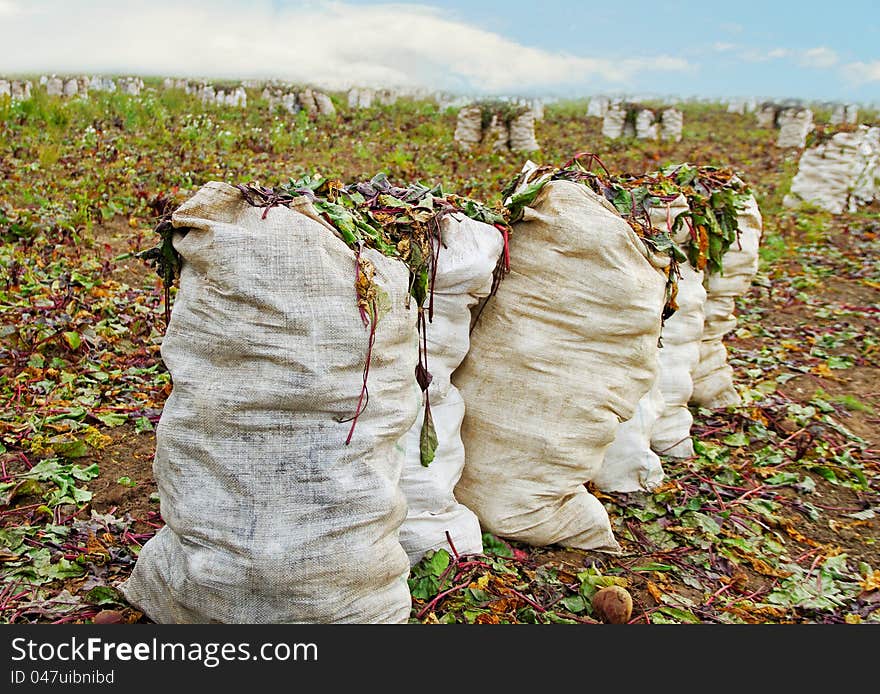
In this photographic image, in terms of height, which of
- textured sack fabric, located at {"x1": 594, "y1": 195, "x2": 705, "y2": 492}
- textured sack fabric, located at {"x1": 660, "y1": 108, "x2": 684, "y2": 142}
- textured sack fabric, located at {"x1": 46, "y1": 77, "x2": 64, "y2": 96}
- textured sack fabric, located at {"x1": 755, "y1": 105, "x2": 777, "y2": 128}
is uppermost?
textured sack fabric, located at {"x1": 755, "y1": 105, "x2": 777, "y2": 128}

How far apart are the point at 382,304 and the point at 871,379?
13.8 ft

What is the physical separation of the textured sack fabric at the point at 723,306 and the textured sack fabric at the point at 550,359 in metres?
1.47

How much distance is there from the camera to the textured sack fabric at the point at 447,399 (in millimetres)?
2457

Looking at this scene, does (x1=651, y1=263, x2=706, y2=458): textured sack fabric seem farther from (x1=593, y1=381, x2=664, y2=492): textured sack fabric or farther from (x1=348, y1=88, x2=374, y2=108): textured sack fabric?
(x1=348, y1=88, x2=374, y2=108): textured sack fabric

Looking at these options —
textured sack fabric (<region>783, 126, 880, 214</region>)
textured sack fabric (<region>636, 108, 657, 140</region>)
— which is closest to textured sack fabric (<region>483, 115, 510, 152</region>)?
textured sack fabric (<region>783, 126, 880, 214</region>)

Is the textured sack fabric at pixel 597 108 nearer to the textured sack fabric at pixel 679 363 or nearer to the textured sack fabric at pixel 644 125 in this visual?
the textured sack fabric at pixel 644 125

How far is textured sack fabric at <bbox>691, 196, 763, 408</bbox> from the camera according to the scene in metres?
4.04

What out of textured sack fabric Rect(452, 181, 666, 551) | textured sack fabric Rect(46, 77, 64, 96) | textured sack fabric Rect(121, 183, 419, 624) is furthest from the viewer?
textured sack fabric Rect(46, 77, 64, 96)

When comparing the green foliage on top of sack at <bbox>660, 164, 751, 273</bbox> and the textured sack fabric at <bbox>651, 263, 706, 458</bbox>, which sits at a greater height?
the green foliage on top of sack at <bbox>660, 164, 751, 273</bbox>

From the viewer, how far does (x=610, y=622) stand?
2.44 meters

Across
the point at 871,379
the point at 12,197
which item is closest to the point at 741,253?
the point at 871,379

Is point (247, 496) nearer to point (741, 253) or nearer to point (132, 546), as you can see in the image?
point (132, 546)

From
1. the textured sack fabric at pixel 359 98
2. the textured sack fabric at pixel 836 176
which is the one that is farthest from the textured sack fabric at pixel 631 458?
the textured sack fabric at pixel 359 98

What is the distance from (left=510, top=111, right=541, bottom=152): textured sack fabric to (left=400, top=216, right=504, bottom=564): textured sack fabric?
420 inches
